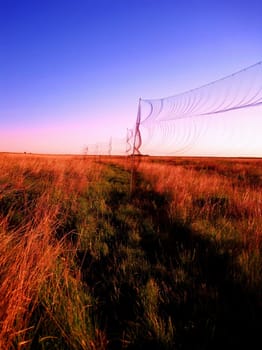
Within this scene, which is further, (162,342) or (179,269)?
(179,269)

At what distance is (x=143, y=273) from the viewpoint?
2.68 meters

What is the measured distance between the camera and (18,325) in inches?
69.0

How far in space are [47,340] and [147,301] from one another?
2.46ft

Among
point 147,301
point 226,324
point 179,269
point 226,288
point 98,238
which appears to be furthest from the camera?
point 98,238

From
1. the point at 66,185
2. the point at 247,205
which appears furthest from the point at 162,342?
the point at 66,185

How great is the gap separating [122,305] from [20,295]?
32.1 inches

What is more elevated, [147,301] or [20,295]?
[20,295]

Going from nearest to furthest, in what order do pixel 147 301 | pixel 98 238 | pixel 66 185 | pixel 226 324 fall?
pixel 226 324, pixel 147 301, pixel 98 238, pixel 66 185

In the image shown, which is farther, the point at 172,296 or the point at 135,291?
the point at 135,291

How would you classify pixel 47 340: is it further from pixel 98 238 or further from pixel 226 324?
pixel 98 238

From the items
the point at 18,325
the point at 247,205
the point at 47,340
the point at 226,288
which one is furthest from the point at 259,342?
the point at 247,205

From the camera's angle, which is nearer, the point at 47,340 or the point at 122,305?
the point at 47,340

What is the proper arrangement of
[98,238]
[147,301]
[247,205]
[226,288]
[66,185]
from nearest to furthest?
1. [147,301]
2. [226,288]
3. [98,238]
4. [247,205]
5. [66,185]

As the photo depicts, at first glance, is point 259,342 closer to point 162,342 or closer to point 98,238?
point 162,342
